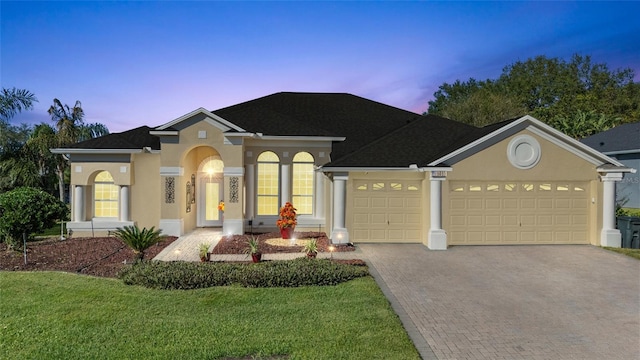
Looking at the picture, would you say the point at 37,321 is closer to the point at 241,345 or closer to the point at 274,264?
the point at 241,345

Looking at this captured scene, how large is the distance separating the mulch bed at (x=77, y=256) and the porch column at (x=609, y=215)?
15785mm

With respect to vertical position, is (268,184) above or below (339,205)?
above

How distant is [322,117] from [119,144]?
9.47 meters

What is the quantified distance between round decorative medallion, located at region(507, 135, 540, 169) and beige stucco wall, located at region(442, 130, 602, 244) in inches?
5.2

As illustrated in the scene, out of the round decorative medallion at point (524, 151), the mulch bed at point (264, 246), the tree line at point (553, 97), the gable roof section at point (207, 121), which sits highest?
the tree line at point (553, 97)

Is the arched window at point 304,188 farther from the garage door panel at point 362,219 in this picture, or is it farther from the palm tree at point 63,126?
the palm tree at point 63,126

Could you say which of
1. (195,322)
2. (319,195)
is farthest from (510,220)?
(195,322)

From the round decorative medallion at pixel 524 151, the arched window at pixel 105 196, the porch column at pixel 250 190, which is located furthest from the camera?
the porch column at pixel 250 190

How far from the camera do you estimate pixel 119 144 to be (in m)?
16.3

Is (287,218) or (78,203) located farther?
(78,203)

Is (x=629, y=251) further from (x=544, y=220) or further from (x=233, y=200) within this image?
(x=233, y=200)

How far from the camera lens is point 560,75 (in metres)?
51.1

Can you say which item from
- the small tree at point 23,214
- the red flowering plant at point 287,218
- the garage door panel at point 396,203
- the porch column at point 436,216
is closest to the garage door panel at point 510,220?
the porch column at point 436,216

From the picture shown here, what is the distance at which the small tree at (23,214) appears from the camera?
12.7m
